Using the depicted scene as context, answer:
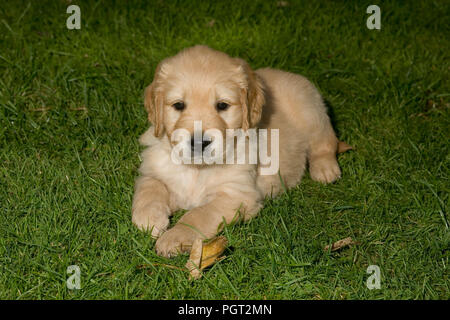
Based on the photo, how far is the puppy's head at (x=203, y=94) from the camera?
2.94m

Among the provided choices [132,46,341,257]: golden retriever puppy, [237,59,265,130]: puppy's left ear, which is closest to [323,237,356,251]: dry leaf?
[132,46,341,257]: golden retriever puppy

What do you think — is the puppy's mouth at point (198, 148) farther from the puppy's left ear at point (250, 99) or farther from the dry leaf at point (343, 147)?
the dry leaf at point (343, 147)

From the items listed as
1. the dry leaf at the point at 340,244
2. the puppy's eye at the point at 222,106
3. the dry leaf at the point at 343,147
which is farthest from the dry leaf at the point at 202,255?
the dry leaf at the point at 343,147

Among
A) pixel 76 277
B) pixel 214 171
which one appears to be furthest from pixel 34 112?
pixel 76 277

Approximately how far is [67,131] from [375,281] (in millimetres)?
2430

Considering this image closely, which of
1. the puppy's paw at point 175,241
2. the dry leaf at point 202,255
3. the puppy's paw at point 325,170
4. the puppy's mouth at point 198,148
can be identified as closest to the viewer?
the dry leaf at point 202,255

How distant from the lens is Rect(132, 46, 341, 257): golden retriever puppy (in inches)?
116

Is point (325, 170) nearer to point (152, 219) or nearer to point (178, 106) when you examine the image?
point (178, 106)

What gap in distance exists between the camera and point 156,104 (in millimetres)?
3127

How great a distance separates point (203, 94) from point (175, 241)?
0.81 m

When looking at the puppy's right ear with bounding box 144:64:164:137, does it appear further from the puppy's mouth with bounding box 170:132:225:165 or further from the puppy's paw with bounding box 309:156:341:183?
the puppy's paw with bounding box 309:156:341:183

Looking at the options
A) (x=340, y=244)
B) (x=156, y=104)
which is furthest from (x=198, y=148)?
(x=340, y=244)

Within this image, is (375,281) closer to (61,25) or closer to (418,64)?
(418,64)
